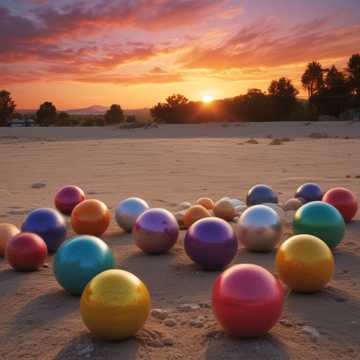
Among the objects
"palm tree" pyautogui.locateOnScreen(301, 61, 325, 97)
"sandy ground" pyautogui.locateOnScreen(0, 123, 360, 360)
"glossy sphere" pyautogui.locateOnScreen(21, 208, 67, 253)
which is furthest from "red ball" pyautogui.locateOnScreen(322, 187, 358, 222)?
"palm tree" pyautogui.locateOnScreen(301, 61, 325, 97)

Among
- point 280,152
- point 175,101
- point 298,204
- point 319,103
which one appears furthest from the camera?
point 175,101

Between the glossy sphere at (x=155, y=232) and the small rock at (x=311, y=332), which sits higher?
the glossy sphere at (x=155, y=232)

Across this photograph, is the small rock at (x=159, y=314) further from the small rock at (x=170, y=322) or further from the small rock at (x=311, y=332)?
the small rock at (x=311, y=332)

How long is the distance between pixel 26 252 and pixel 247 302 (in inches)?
116

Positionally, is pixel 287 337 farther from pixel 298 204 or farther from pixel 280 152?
pixel 280 152

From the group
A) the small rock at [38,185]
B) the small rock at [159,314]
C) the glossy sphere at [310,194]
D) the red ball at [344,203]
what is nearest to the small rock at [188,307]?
the small rock at [159,314]

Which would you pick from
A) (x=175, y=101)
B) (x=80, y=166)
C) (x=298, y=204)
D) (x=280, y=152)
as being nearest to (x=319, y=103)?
(x=175, y=101)

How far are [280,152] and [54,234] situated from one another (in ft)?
52.3

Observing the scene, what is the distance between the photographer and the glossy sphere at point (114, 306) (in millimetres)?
4242

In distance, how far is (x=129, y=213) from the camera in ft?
26.7

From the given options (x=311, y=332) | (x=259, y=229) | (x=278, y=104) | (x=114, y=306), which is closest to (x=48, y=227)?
(x=259, y=229)

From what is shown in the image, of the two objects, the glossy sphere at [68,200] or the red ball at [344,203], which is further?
the glossy sphere at [68,200]

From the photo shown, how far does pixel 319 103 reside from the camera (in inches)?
2158

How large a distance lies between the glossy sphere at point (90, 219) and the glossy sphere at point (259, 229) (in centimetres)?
201
